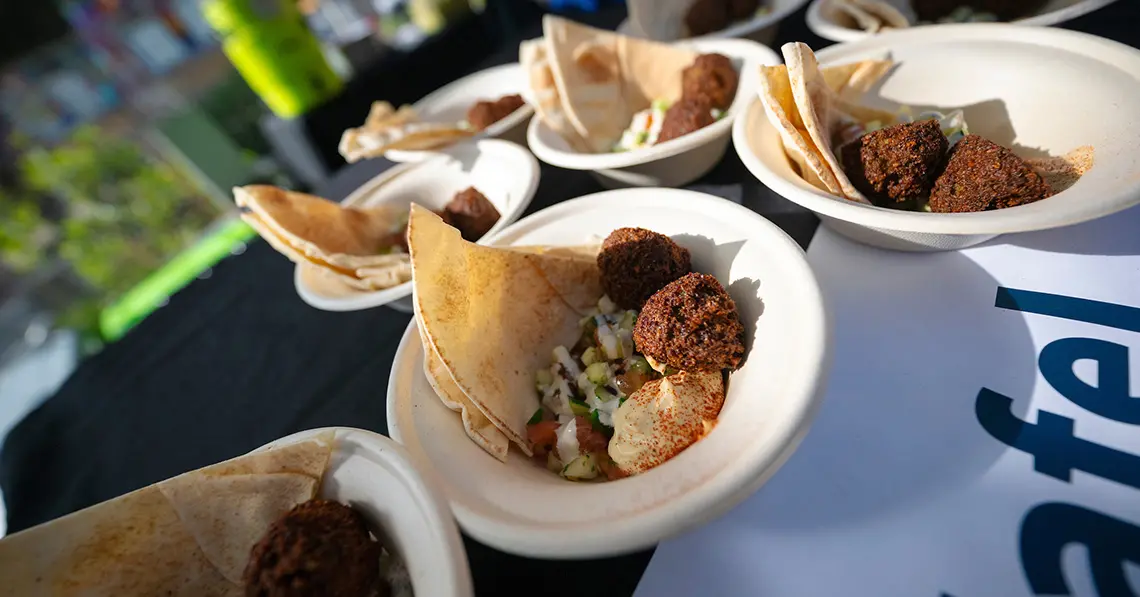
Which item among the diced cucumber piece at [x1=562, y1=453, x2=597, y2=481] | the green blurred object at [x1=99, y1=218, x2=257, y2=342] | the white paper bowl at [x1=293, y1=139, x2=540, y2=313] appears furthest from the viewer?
the green blurred object at [x1=99, y1=218, x2=257, y2=342]

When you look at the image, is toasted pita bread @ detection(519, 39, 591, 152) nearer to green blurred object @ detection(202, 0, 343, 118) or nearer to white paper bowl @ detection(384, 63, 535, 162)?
white paper bowl @ detection(384, 63, 535, 162)

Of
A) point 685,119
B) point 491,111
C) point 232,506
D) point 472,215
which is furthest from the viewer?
point 491,111

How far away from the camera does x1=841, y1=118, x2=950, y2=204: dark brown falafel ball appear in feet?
3.59

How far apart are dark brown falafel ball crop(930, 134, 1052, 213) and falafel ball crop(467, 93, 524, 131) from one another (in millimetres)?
1841

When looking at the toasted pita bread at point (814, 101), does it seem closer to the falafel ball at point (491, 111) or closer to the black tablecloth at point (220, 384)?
the black tablecloth at point (220, 384)

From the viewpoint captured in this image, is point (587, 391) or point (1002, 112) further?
point (1002, 112)

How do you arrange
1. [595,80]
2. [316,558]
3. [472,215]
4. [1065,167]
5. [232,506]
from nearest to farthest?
1. [316,558]
2. [232,506]
3. [1065,167]
4. [472,215]
5. [595,80]

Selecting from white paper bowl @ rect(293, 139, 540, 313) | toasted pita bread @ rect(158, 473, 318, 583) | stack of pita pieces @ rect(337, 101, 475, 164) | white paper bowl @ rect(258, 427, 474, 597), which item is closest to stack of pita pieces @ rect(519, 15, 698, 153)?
white paper bowl @ rect(293, 139, 540, 313)

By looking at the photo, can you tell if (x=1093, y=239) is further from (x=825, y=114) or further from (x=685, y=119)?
(x=685, y=119)

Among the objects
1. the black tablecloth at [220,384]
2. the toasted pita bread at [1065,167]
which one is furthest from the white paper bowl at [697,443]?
the toasted pita bread at [1065,167]

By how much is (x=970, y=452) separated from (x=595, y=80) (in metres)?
1.82

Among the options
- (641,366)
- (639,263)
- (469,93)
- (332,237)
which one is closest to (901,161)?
(639,263)

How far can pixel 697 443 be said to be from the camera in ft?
2.65

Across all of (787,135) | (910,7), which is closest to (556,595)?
(787,135)
